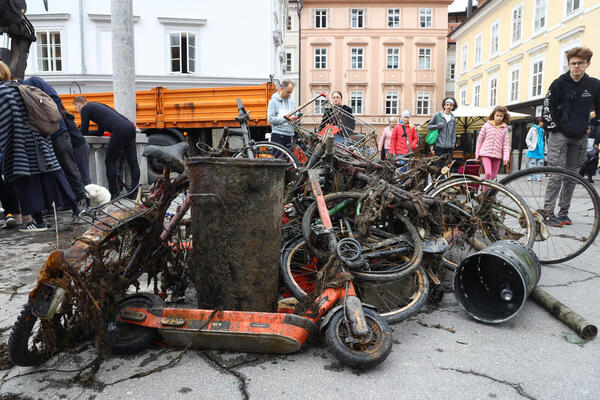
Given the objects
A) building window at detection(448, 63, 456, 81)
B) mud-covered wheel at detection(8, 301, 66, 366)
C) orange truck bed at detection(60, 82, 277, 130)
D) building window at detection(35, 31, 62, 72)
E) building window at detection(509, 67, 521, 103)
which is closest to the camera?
mud-covered wheel at detection(8, 301, 66, 366)

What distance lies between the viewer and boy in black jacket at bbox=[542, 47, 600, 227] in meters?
5.02

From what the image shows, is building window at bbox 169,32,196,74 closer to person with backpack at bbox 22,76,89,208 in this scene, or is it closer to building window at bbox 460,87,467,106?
person with backpack at bbox 22,76,89,208

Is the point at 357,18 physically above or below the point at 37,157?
above

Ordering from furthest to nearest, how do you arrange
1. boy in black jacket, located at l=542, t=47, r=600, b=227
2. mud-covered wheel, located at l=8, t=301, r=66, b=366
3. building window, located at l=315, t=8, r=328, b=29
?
building window, located at l=315, t=8, r=328, b=29, boy in black jacket, located at l=542, t=47, r=600, b=227, mud-covered wheel, located at l=8, t=301, r=66, b=366

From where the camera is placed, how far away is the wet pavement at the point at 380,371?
186 cm

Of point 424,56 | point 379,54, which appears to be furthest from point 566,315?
point 424,56

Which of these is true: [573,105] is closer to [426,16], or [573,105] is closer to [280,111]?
[280,111]

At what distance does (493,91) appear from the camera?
2856cm

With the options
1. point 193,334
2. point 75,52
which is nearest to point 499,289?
point 193,334

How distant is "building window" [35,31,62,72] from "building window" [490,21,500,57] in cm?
2681

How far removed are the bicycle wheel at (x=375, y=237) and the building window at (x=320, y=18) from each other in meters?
41.2

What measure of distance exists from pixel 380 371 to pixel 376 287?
86 centimetres

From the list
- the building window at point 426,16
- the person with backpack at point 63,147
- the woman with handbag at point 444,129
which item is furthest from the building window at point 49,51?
the building window at point 426,16

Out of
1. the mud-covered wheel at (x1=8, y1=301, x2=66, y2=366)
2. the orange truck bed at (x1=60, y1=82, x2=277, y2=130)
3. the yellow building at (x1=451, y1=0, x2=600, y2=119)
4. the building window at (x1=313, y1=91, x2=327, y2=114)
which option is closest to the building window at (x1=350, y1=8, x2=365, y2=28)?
the yellow building at (x1=451, y1=0, x2=600, y2=119)
